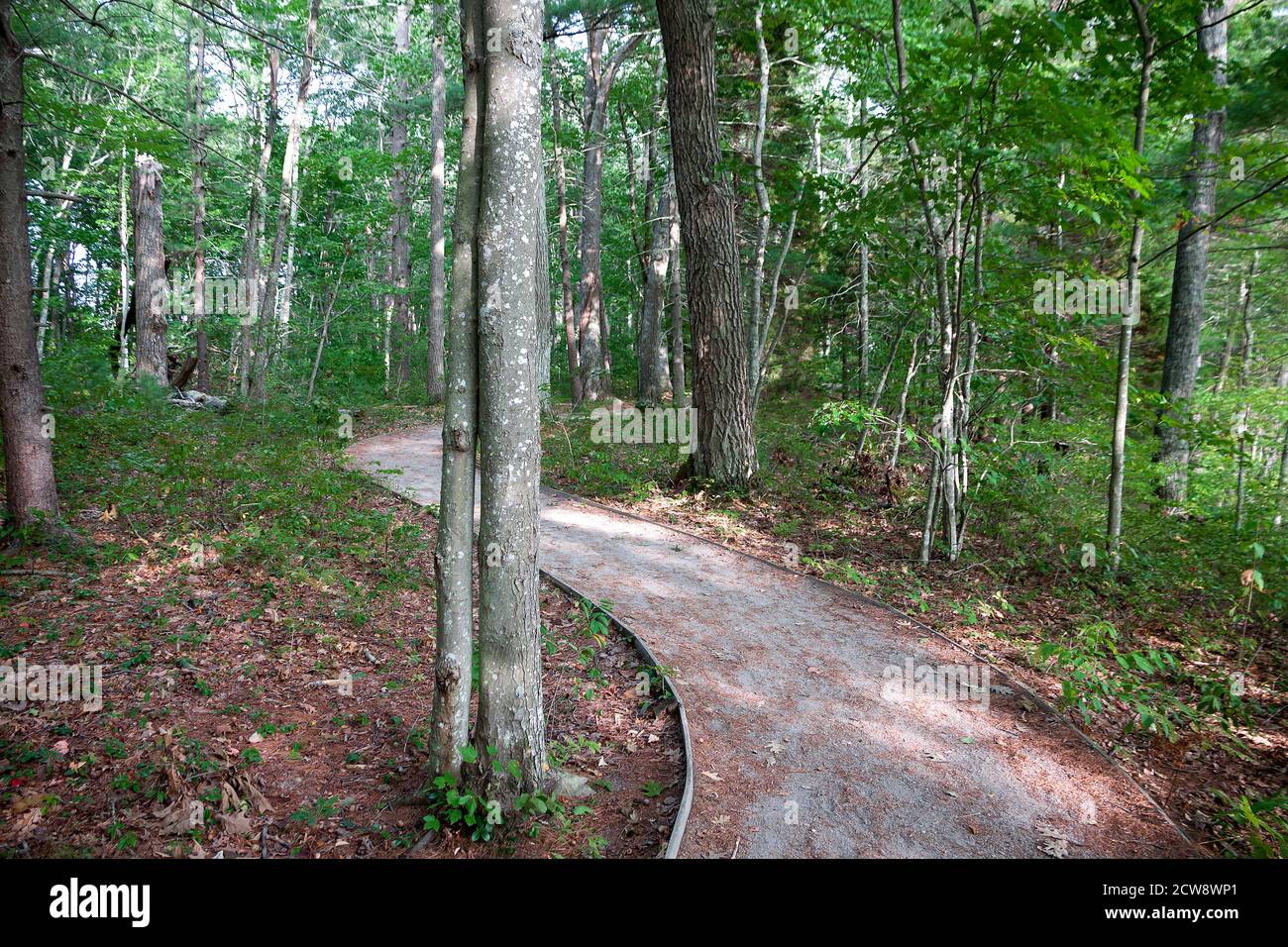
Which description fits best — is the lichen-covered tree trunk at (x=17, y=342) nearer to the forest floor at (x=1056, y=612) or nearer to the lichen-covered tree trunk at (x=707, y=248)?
the forest floor at (x=1056, y=612)

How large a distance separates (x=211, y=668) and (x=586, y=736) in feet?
9.00

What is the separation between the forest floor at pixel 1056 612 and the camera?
4441 millimetres

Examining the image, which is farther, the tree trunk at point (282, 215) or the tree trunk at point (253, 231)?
the tree trunk at point (253, 231)

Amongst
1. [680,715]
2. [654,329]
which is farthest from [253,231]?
[680,715]

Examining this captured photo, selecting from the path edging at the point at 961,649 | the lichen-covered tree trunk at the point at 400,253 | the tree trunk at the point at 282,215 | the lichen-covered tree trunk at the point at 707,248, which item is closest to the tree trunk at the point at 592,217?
the tree trunk at the point at 282,215

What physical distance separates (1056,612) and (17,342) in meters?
10.0

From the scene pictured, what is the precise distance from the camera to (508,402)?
3568 mm

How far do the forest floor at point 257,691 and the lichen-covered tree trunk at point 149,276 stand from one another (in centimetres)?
591

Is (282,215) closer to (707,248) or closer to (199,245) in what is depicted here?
(199,245)

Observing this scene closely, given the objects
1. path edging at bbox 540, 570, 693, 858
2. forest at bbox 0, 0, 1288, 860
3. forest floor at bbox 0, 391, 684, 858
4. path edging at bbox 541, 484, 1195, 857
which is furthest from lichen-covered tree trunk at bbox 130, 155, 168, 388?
path edging at bbox 540, 570, 693, 858

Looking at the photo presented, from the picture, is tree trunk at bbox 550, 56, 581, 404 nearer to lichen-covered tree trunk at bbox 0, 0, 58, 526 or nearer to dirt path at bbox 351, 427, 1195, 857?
dirt path at bbox 351, 427, 1195, 857
